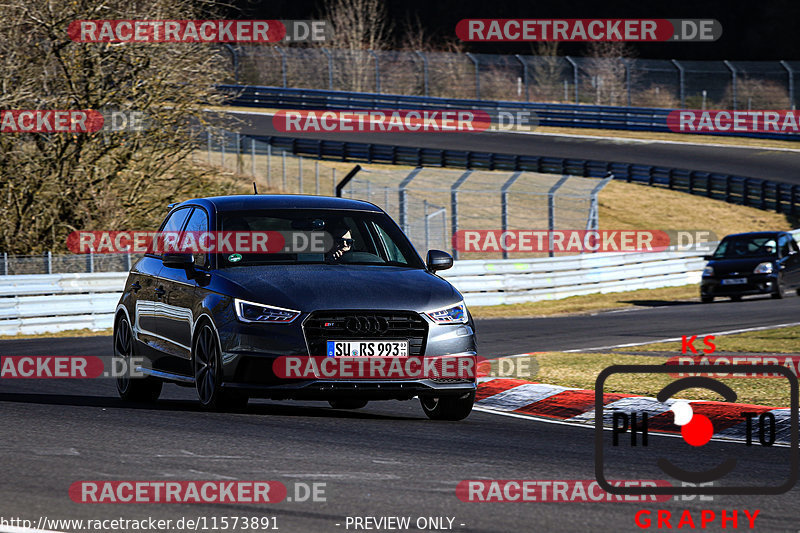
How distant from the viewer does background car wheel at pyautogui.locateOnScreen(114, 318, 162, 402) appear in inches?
447

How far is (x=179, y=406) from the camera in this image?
10820mm

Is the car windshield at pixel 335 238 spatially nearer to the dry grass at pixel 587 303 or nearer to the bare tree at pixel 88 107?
the dry grass at pixel 587 303

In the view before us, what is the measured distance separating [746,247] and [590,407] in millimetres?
18213

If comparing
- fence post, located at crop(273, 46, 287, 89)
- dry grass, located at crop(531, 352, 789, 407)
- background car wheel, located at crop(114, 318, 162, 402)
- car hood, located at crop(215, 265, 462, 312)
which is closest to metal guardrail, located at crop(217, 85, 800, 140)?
fence post, located at crop(273, 46, 287, 89)

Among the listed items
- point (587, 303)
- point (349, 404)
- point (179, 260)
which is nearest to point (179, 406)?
point (179, 260)

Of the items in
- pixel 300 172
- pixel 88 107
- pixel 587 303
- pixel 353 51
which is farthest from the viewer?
pixel 353 51

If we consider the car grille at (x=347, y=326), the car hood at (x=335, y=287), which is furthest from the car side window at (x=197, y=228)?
the car grille at (x=347, y=326)

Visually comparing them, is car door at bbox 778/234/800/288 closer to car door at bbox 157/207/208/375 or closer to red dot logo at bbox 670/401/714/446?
red dot logo at bbox 670/401/714/446

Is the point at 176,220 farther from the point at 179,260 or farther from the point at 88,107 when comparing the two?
the point at 88,107

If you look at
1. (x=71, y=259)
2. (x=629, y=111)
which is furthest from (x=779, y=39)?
(x=71, y=259)

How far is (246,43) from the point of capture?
59.5 m

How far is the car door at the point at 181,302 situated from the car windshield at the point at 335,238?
320 millimetres

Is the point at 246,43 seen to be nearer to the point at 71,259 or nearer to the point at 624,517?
the point at 71,259

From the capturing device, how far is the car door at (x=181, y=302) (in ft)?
33.7
